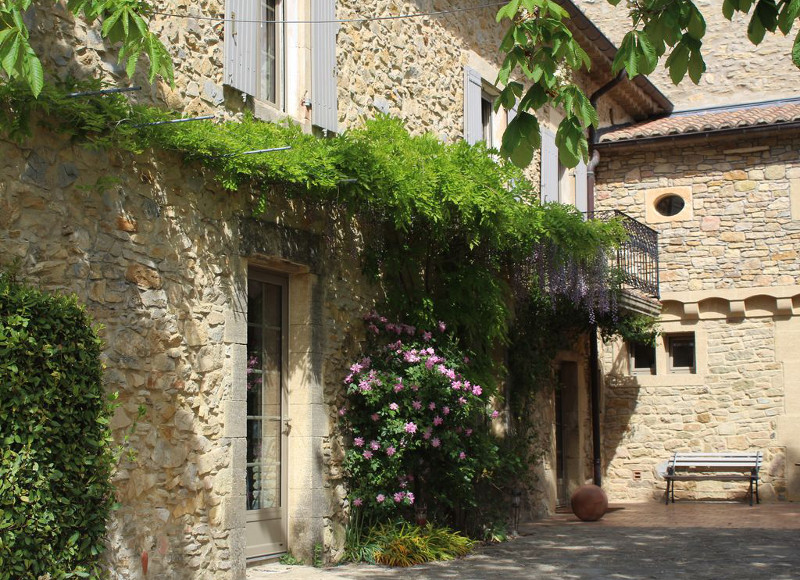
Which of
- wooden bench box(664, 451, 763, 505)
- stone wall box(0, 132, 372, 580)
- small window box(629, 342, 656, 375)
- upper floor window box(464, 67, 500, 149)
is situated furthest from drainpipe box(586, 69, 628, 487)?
stone wall box(0, 132, 372, 580)

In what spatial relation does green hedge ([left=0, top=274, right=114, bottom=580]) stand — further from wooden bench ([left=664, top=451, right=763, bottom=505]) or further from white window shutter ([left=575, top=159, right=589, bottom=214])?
wooden bench ([left=664, top=451, right=763, bottom=505])

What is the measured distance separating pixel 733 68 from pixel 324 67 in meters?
10.8

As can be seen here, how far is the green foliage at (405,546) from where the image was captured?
786cm

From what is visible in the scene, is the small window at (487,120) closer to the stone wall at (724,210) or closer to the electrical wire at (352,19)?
the electrical wire at (352,19)

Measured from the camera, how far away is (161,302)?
6340 mm

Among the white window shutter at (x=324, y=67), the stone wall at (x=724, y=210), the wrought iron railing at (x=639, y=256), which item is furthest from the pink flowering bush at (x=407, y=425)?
the stone wall at (x=724, y=210)

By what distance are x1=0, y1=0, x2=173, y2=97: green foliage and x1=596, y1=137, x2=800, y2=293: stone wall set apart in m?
10.8

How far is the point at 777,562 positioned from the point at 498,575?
218 centimetres

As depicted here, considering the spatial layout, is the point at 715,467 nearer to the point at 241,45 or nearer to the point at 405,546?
the point at 405,546

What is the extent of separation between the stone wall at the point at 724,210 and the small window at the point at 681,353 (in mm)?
738

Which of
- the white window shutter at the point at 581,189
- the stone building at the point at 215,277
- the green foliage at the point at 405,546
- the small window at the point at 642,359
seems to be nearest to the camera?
the stone building at the point at 215,277

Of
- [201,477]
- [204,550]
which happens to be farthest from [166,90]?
[204,550]

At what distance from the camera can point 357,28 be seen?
868 centimetres

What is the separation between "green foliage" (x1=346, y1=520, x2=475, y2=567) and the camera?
25.8 feet
